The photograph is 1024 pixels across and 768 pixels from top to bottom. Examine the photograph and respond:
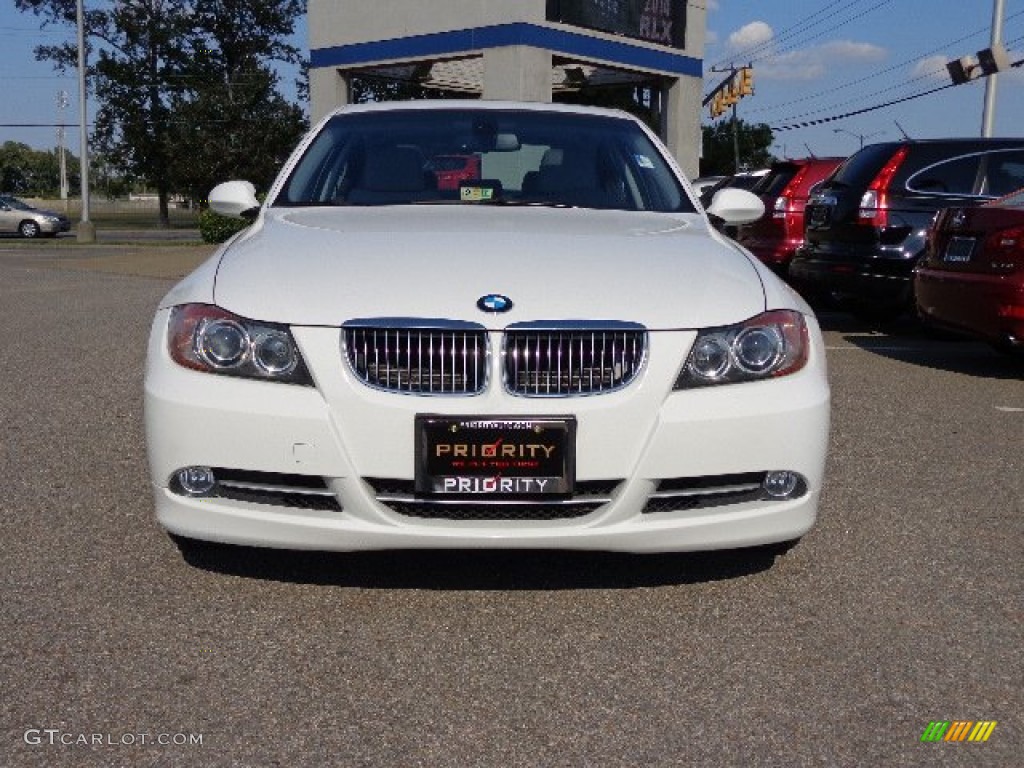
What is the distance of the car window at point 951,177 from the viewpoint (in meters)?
9.91

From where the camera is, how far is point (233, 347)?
335cm

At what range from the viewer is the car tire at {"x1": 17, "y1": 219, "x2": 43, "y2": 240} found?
38281 millimetres

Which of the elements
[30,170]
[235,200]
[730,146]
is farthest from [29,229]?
[30,170]

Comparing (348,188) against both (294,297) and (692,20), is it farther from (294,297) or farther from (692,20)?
(692,20)

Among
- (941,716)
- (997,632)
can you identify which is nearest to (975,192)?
(997,632)

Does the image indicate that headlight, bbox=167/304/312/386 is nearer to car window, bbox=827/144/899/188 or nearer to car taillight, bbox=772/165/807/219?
car window, bbox=827/144/899/188

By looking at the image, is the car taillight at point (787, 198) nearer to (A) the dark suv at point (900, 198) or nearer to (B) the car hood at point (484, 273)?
(A) the dark suv at point (900, 198)

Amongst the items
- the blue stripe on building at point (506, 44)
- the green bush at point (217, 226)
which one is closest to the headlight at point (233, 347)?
the blue stripe on building at point (506, 44)

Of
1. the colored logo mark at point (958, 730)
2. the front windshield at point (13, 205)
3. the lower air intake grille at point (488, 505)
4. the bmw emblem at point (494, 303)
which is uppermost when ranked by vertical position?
the front windshield at point (13, 205)

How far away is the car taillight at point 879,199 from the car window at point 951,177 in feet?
0.56

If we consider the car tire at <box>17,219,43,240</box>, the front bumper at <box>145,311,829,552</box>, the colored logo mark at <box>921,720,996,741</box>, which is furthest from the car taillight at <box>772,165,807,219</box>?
the car tire at <box>17,219,43,240</box>

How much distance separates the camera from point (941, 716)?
113 inches

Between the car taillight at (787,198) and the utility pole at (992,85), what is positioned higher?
the utility pole at (992,85)
